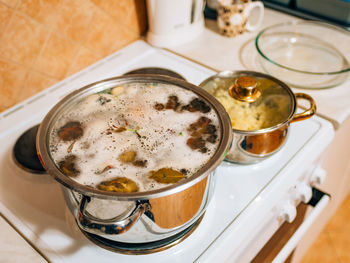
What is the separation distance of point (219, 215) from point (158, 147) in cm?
19

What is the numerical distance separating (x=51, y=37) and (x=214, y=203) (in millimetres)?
597

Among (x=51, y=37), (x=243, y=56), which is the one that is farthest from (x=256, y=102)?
(x=51, y=37)

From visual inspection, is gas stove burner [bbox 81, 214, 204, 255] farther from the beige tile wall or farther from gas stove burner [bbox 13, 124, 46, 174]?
the beige tile wall

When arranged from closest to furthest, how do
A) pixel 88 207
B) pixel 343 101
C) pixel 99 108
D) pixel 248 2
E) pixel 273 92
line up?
pixel 88 207
pixel 99 108
pixel 273 92
pixel 343 101
pixel 248 2

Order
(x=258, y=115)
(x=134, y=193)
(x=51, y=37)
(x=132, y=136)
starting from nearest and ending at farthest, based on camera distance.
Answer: (x=134, y=193) → (x=132, y=136) → (x=258, y=115) → (x=51, y=37)

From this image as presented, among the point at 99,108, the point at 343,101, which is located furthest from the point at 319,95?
the point at 99,108

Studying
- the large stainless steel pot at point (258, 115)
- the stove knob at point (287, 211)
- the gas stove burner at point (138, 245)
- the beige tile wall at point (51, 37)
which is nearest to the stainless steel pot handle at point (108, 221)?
the gas stove burner at point (138, 245)

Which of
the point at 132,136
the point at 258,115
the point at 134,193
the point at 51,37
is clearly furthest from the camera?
the point at 51,37

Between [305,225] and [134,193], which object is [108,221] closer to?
[134,193]

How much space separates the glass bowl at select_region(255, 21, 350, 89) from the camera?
93 cm

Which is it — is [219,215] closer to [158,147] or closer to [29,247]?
[158,147]

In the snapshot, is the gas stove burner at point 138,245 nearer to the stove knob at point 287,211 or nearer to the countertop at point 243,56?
the stove knob at point 287,211

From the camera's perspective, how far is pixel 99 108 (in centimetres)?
63

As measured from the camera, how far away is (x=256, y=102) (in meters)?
0.74
